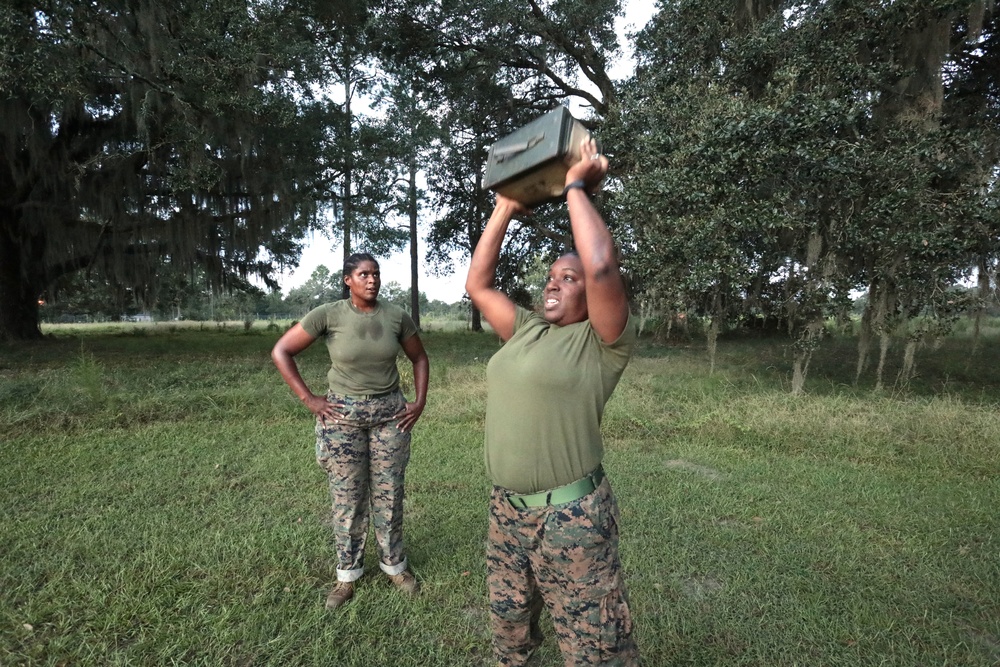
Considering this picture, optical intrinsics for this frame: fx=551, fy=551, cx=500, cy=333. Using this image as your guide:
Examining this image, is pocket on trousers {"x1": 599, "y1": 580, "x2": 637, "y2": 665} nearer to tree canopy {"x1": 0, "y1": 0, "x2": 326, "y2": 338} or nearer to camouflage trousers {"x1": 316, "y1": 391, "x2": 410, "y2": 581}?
camouflage trousers {"x1": 316, "y1": 391, "x2": 410, "y2": 581}

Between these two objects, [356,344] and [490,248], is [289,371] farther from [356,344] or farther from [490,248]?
[490,248]

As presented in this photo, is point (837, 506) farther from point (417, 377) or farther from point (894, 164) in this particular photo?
point (894, 164)

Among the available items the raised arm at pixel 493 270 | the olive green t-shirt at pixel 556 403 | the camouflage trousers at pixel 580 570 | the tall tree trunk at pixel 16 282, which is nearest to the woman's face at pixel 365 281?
the raised arm at pixel 493 270

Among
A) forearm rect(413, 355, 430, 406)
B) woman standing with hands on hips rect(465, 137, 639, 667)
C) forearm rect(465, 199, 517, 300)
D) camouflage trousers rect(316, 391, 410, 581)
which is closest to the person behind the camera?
woman standing with hands on hips rect(465, 137, 639, 667)

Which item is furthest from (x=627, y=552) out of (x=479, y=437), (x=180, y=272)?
(x=180, y=272)

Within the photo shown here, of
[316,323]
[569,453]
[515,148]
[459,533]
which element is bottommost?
[459,533]

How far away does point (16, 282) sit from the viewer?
13664 millimetres

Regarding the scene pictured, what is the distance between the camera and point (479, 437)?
5.93m

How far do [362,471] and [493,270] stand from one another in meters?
1.49

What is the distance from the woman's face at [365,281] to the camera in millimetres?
2814

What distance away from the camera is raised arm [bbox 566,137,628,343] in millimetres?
1486

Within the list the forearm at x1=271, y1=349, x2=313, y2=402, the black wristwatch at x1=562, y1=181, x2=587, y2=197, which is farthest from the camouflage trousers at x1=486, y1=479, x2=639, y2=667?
the forearm at x1=271, y1=349, x2=313, y2=402

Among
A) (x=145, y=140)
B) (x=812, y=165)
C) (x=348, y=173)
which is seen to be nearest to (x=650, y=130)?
(x=812, y=165)

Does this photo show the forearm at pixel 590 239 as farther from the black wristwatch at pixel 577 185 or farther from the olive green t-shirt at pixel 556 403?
the olive green t-shirt at pixel 556 403
